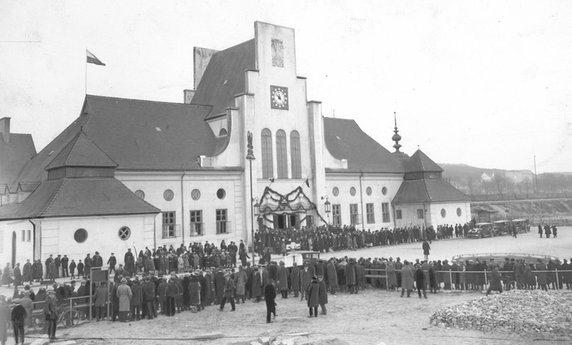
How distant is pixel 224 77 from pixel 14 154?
18.6 m

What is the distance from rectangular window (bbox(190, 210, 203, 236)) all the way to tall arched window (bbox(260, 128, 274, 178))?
648 centimetres

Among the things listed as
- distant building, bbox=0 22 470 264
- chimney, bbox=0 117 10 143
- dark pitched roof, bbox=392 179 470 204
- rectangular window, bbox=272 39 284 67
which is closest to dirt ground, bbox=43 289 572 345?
distant building, bbox=0 22 470 264

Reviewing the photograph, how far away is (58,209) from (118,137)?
33.1 feet

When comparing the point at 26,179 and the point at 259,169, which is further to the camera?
the point at 259,169

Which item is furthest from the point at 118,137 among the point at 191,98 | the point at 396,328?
the point at 396,328

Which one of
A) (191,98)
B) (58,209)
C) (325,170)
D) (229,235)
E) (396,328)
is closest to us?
(396,328)

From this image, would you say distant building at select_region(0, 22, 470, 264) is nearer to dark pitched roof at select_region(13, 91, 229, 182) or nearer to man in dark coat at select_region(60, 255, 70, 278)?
dark pitched roof at select_region(13, 91, 229, 182)

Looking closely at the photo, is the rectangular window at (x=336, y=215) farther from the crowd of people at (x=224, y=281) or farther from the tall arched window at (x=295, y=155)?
the crowd of people at (x=224, y=281)

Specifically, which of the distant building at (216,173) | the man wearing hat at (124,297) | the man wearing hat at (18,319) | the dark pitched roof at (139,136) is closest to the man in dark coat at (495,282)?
the distant building at (216,173)

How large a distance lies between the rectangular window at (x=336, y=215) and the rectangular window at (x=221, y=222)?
1089 cm

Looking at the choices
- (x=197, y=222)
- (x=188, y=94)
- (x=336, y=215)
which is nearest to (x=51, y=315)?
(x=197, y=222)

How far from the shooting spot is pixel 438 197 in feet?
151

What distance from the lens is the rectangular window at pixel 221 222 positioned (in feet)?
122

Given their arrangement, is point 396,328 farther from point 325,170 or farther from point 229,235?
point 325,170
